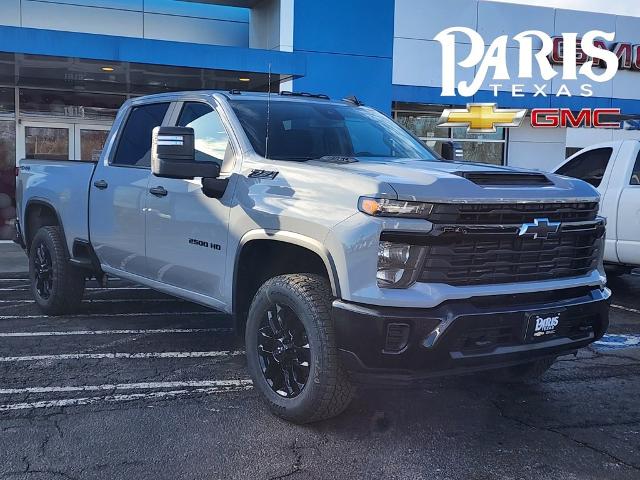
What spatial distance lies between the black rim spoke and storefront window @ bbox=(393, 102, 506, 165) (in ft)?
43.0

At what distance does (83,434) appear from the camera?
3.93 meters

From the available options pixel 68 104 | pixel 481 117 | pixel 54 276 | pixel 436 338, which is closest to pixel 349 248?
pixel 436 338

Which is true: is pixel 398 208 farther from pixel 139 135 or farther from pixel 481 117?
pixel 481 117

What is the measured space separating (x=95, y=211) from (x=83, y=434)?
2562 mm

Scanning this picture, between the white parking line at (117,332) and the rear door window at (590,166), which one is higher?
the rear door window at (590,166)

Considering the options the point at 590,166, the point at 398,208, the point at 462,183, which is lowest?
the point at 398,208

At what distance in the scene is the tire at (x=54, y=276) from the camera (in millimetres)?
6578

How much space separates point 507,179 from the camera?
3961 mm

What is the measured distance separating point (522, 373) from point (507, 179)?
1.65 m

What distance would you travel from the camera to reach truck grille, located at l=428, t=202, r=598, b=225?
355 cm

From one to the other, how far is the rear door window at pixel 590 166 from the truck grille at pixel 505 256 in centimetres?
450

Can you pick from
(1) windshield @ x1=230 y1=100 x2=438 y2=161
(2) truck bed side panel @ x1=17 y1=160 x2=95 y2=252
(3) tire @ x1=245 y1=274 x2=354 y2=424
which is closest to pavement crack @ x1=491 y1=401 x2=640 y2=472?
(3) tire @ x1=245 y1=274 x2=354 y2=424

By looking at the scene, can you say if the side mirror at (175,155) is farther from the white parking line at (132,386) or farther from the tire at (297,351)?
the white parking line at (132,386)

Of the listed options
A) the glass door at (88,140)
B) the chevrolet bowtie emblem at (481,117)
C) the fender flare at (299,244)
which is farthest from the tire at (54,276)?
the chevrolet bowtie emblem at (481,117)
